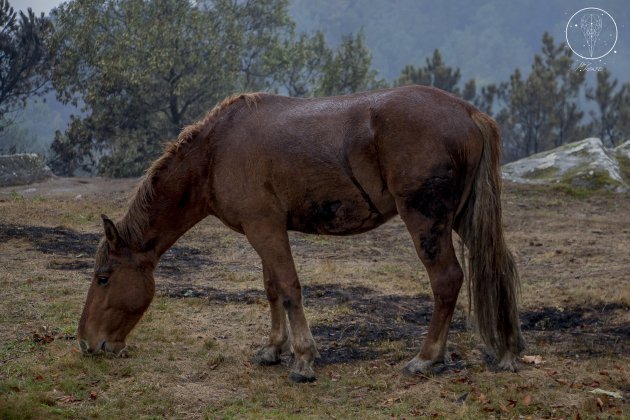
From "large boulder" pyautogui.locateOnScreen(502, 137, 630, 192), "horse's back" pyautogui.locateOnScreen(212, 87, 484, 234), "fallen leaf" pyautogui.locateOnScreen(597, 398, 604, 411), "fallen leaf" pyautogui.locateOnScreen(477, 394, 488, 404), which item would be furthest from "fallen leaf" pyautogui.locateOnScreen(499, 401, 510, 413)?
"large boulder" pyautogui.locateOnScreen(502, 137, 630, 192)

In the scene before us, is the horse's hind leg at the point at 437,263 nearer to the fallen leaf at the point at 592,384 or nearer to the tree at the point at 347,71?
the fallen leaf at the point at 592,384

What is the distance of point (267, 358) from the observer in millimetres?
6812

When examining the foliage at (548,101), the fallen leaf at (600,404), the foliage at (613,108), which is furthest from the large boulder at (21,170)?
the foliage at (613,108)

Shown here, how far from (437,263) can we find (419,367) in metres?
0.87

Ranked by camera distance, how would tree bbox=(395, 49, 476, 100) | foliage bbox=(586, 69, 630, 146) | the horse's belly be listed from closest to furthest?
the horse's belly → foliage bbox=(586, 69, 630, 146) → tree bbox=(395, 49, 476, 100)

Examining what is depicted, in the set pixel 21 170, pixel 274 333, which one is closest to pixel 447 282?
pixel 274 333

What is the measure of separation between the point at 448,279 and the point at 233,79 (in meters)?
26.5

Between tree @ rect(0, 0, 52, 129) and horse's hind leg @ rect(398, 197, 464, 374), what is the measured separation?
87.8 ft

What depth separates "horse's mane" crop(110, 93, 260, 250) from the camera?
681cm

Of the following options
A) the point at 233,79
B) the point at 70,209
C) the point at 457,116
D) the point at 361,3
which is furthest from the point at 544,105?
the point at 361,3

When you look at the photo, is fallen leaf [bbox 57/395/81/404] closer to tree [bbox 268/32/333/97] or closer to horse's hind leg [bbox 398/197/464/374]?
horse's hind leg [bbox 398/197/464/374]

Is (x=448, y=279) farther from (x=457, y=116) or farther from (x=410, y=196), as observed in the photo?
(x=457, y=116)

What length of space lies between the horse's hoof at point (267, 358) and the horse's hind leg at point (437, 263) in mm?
1242

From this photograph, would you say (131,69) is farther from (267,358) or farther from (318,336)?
(267,358)
